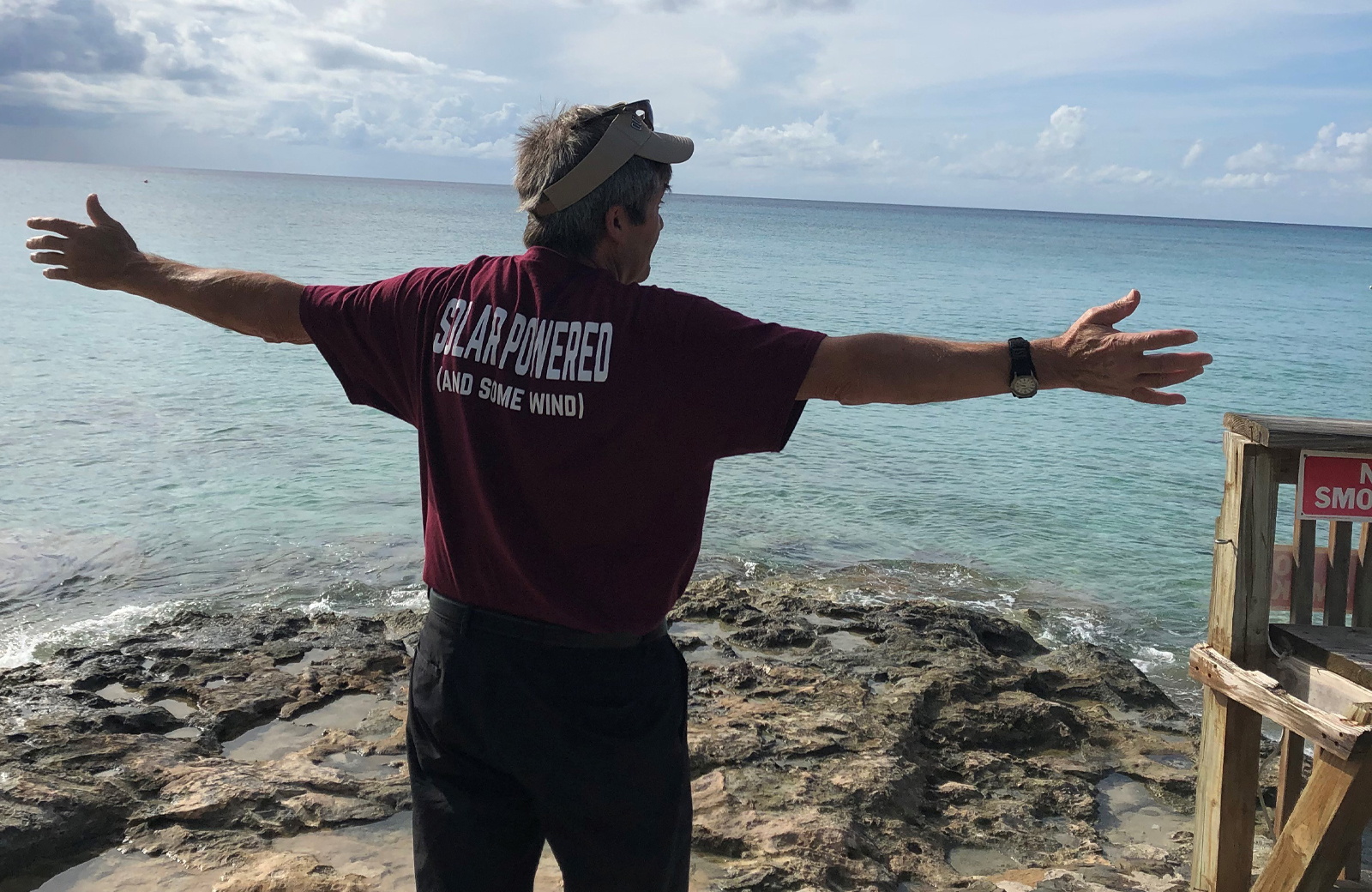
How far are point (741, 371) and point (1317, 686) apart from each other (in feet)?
7.05

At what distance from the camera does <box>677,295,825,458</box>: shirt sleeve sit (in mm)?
2113

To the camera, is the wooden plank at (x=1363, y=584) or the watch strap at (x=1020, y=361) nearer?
the watch strap at (x=1020, y=361)

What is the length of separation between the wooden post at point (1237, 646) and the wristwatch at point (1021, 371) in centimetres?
154

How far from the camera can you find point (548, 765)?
2.24 meters

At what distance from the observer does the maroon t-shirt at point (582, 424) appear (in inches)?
83.8

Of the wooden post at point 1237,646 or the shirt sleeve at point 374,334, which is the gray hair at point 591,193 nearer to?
the shirt sleeve at point 374,334

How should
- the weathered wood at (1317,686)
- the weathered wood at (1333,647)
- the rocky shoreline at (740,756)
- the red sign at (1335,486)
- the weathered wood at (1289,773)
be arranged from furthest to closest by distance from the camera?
the rocky shoreline at (740,756) → the weathered wood at (1289,773) → the red sign at (1335,486) → the weathered wood at (1333,647) → the weathered wood at (1317,686)

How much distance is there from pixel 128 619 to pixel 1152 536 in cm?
965

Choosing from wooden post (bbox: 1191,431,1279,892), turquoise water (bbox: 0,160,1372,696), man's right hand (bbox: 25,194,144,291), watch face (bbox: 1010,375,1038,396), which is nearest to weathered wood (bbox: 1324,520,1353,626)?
wooden post (bbox: 1191,431,1279,892)

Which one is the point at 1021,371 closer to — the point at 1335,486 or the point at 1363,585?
the point at 1335,486

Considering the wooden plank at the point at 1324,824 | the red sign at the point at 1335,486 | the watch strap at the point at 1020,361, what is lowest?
the wooden plank at the point at 1324,824

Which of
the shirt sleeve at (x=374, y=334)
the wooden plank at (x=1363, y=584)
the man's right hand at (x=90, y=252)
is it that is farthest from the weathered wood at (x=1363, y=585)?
the man's right hand at (x=90, y=252)

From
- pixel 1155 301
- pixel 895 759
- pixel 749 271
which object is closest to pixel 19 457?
pixel 895 759

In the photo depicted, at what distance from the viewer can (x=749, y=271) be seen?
49188mm
